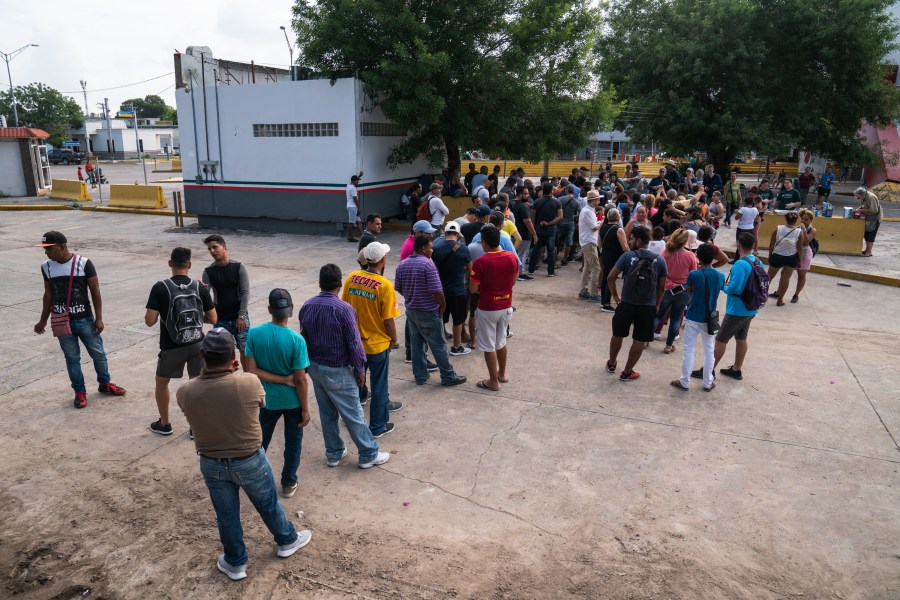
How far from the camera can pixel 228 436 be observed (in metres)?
3.72

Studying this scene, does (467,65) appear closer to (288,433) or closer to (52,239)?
(52,239)

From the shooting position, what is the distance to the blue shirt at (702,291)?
6820mm

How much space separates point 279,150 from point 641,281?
13.5 m

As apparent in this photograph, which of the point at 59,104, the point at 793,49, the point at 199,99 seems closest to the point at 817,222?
the point at 793,49

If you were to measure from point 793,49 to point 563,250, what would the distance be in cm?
1520

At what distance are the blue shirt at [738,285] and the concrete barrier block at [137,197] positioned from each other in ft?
70.4

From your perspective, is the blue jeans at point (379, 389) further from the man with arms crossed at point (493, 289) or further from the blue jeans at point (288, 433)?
the man with arms crossed at point (493, 289)

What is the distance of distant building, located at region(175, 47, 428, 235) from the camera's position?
1694cm

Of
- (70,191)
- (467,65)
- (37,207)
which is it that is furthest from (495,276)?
(70,191)

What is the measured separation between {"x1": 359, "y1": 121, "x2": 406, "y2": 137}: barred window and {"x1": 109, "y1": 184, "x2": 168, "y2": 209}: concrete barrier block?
1010cm

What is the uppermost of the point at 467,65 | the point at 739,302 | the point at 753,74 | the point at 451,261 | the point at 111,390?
the point at 753,74

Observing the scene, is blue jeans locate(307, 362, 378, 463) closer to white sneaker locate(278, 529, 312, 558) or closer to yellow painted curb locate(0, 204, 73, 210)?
white sneaker locate(278, 529, 312, 558)

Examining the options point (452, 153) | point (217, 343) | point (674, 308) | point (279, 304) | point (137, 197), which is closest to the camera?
point (217, 343)

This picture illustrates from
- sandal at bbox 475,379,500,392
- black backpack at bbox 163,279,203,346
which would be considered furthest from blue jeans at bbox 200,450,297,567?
sandal at bbox 475,379,500,392
